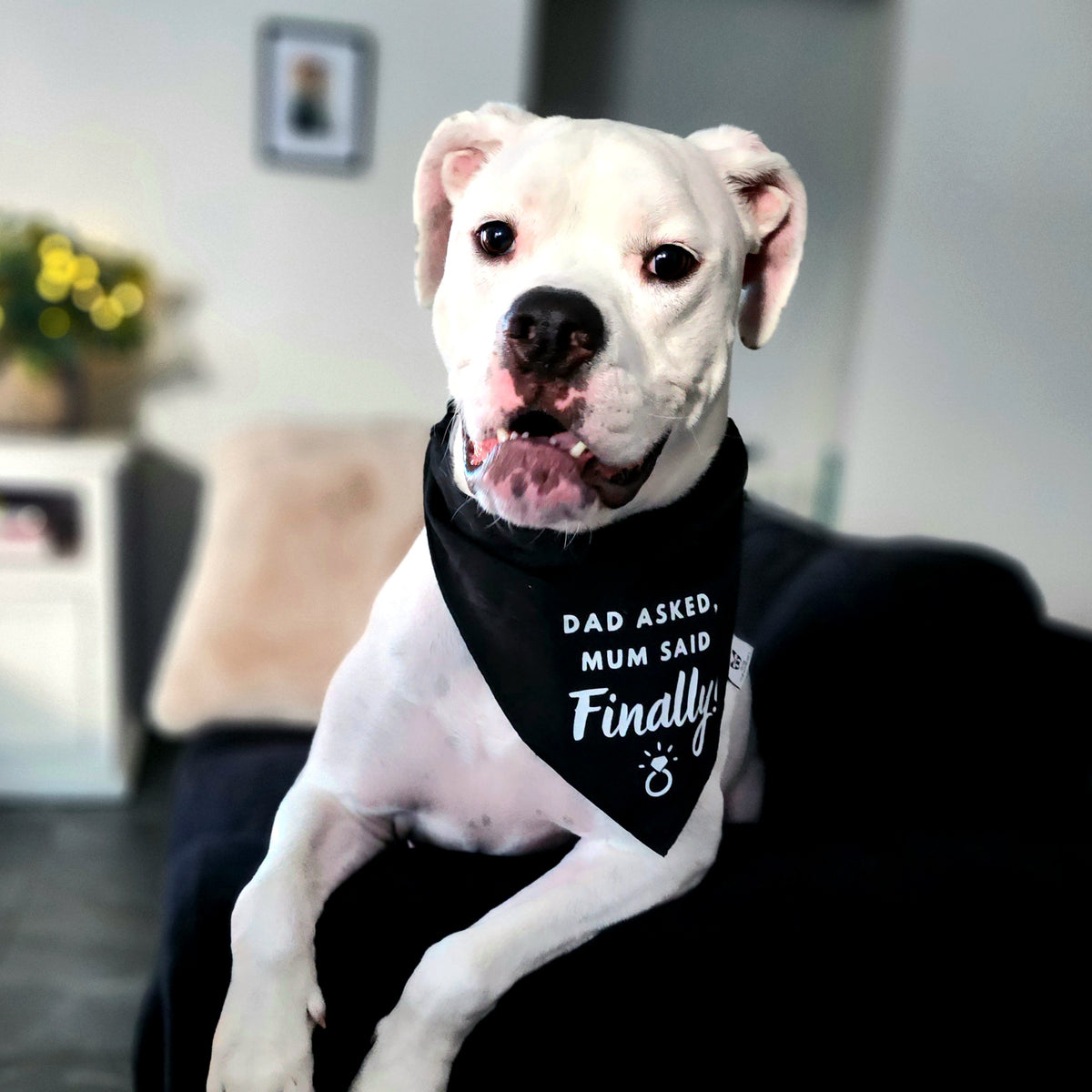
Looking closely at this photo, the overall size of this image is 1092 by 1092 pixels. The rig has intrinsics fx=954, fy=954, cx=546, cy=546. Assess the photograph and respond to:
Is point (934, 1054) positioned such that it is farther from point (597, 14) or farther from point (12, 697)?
point (12, 697)

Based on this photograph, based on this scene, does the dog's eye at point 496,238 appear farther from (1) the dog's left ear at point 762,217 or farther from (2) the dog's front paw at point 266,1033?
(2) the dog's front paw at point 266,1033

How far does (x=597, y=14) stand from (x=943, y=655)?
1006mm

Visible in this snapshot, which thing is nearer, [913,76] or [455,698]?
[455,698]

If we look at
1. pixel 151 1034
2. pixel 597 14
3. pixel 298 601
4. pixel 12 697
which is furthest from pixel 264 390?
pixel 151 1034

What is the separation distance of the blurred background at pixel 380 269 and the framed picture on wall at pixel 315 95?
0.01 metres

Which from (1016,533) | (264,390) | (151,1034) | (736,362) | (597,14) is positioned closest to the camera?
(736,362)

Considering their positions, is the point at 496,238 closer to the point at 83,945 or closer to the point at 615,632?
the point at 615,632

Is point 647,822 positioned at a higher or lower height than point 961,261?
lower

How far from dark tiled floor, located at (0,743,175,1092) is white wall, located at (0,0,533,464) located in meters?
1.16

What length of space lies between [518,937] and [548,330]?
31 cm

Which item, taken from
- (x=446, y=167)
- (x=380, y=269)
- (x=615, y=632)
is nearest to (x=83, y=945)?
(x=615, y=632)

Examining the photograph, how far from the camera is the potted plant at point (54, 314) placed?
210 cm

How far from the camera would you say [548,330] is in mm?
428

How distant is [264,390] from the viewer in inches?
96.3
